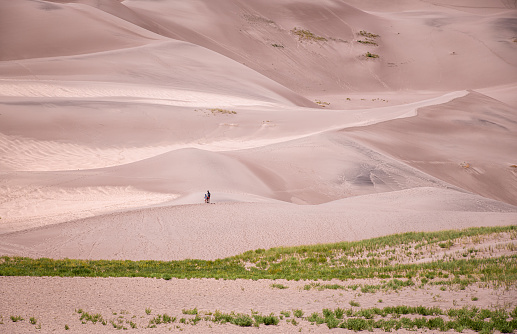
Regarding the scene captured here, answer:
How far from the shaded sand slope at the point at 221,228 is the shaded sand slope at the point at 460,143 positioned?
11.5 m

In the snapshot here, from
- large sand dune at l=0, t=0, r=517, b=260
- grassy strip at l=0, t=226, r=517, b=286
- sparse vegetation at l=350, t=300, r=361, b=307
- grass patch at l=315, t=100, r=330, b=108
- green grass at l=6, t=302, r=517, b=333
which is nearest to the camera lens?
green grass at l=6, t=302, r=517, b=333

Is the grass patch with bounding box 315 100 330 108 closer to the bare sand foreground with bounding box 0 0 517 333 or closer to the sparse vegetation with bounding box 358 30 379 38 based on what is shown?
the bare sand foreground with bounding box 0 0 517 333

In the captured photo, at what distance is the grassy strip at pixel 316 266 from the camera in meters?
11.6

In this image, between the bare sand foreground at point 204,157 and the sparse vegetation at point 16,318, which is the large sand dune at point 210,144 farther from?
the sparse vegetation at point 16,318

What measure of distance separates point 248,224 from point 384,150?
17.8m

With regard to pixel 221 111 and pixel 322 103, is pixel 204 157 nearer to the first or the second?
pixel 221 111

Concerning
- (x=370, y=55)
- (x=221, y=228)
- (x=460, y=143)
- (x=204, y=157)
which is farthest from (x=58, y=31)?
(x=370, y=55)

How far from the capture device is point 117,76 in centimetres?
4541

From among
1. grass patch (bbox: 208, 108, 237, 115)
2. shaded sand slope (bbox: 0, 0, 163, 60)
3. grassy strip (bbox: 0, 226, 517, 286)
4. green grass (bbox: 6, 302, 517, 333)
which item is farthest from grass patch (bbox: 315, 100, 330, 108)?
green grass (bbox: 6, 302, 517, 333)

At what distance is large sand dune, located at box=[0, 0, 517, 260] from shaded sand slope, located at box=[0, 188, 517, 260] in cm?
8

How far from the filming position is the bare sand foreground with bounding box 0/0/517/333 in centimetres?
1113

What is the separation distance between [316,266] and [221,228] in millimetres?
5265

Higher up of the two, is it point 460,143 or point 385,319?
point 460,143

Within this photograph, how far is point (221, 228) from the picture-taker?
60.2 feet
